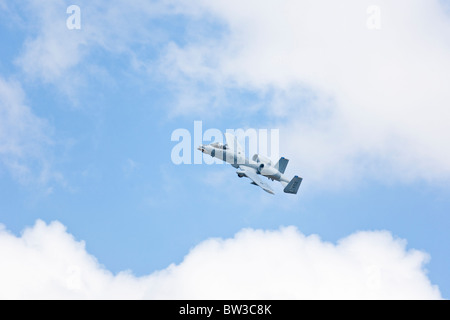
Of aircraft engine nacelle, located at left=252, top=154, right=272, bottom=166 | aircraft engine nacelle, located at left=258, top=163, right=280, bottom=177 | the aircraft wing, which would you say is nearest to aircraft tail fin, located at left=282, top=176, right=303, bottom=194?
the aircraft wing

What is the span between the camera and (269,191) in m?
95.4

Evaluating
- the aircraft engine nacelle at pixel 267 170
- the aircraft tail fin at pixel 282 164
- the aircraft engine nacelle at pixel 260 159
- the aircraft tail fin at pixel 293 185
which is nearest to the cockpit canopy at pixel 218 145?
the aircraft engine nacelle at pixel 260 159

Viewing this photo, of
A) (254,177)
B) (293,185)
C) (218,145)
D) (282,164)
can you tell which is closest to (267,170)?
(282,164)

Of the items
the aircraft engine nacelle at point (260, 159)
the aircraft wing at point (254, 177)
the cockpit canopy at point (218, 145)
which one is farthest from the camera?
the aircraft engine nacelle at point (260, 159)

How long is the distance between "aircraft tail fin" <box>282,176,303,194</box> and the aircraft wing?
4.72 metres

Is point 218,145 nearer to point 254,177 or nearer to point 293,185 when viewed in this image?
point 254,177

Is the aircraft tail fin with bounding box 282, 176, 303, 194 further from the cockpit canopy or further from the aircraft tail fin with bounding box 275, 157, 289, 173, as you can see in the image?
the cockpit canopy

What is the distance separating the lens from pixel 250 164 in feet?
343

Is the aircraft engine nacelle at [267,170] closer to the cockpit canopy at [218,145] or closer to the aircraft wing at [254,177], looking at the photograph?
the aircraft wing at [254,177]

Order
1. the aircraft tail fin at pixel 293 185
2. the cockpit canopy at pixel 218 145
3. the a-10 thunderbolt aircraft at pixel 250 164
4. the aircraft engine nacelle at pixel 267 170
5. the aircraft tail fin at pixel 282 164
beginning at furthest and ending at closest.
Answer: the aircraft tail fin at pixel 282 164 → the aircraft engine nacelle at pixel 267 170 → the cockpit canopy at pixel 218 145 → the a-10 thunderbolt aircraft at pixel 250 164 → the aircraft tail fin at pixel 293 185

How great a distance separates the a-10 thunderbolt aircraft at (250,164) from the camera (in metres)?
101

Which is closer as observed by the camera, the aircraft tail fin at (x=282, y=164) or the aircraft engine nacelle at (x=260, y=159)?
the aircraft engine nacelle at (x=260, y=159)
